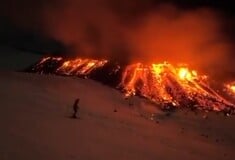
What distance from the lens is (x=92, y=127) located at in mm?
16578

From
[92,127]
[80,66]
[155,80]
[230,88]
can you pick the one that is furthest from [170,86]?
[92,127]

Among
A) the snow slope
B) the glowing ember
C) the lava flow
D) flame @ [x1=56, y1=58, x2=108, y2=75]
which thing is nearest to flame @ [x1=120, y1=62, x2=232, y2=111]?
the lava flow

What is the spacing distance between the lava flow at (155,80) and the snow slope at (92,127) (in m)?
1.43

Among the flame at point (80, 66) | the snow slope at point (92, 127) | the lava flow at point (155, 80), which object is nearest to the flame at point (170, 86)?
the lava flow at point (155, 80)

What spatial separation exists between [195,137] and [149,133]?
8.17ft

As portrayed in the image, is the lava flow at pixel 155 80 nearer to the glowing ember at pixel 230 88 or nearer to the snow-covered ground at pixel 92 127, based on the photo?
the glowing ember at pixel 230 88

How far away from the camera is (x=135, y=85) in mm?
26312

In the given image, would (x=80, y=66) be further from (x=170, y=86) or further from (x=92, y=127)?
(x=92, y=127)

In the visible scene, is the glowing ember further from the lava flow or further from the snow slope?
the snow slope

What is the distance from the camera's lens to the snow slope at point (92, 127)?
533 inches

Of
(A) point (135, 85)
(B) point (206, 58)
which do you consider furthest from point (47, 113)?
(B) point (206, 58)

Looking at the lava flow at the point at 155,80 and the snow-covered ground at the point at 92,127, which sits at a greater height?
the lava flow at the point at 155,80

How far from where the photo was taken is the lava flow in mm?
25281

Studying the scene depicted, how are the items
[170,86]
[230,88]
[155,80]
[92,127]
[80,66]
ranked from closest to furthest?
[92,127] < [170,86] < [155,80] < [230,88] < [80,66]
